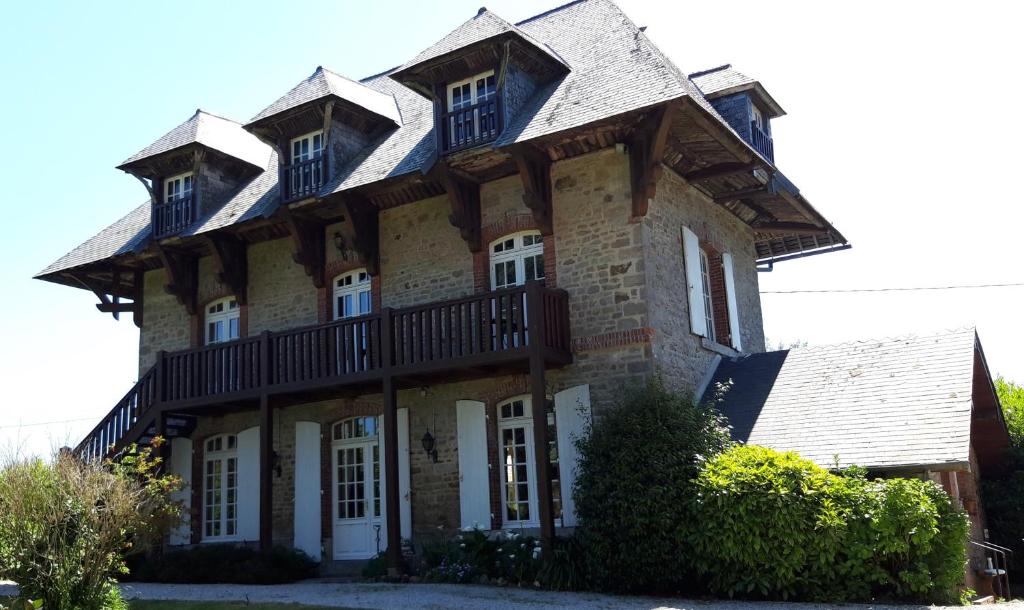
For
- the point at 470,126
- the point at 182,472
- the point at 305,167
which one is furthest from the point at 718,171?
the point at 182,472

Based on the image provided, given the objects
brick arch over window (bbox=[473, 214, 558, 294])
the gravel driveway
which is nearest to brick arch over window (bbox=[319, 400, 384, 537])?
the gravel driveway

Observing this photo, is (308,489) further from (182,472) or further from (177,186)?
(177,186)

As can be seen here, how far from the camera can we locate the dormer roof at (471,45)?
1378cm

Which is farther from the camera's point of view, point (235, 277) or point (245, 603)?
point (235, 277)

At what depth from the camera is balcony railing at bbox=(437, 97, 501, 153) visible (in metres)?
13.9

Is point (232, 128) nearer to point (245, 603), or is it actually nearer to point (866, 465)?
point (245, 603)

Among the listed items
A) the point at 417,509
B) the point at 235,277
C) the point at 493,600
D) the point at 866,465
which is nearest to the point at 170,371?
the point at 235,277

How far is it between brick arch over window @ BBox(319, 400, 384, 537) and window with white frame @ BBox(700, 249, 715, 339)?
5318mm

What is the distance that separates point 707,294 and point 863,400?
389 centimetres

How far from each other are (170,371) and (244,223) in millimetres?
2716

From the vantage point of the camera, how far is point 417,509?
1444 centimetres

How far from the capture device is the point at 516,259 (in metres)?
14.5

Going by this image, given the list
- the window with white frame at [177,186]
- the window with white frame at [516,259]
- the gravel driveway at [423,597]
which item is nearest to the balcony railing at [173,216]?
the window with white frame at [177,186]

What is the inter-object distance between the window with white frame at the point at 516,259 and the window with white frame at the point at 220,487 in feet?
18.6
